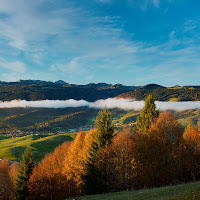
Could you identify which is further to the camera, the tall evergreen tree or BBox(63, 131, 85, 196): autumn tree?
BBox(63, 131, 85, 196): autumn tree

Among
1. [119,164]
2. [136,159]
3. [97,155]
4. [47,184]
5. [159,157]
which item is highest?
[97,155]

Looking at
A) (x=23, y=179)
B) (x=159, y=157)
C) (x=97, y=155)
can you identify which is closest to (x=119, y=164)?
(x=97, y=155)

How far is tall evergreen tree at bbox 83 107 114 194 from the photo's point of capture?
123 feet

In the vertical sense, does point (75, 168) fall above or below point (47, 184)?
above

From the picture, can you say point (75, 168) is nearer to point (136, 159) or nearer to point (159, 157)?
point (136, 159)

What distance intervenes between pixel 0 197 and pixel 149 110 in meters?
68.4

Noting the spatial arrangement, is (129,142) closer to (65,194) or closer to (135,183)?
(135,183)

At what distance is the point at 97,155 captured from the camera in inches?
1502

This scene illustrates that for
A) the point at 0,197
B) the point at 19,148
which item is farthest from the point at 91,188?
the point at 19,148

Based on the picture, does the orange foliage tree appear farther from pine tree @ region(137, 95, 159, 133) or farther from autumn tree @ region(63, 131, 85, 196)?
pine tree @ region(137, 95, 159, 133)

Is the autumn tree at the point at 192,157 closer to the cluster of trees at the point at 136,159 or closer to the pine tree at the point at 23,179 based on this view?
the cluster of trees at the point at 136,159

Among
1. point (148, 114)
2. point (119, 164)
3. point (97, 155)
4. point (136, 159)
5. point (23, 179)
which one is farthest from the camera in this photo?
point (148, 114)

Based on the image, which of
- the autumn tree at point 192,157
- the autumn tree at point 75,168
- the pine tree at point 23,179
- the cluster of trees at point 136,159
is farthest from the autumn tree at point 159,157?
the pine tree at point 23,179

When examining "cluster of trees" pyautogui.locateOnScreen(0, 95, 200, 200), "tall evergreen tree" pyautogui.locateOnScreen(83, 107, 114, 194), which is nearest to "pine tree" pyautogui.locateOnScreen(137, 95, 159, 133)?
"cluster of trees" pyautogui.locateOnScreen(0, 95, 200, 200)
